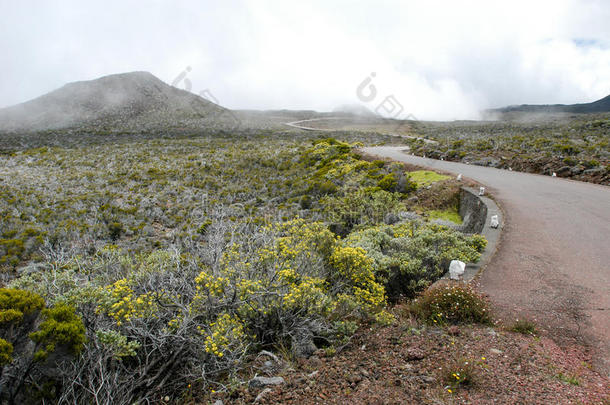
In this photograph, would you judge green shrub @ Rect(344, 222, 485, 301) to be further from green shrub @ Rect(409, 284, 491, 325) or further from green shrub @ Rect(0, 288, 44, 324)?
green shrub @ Rect(0, 288, 44, 324)

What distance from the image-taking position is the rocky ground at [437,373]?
2.67 metres

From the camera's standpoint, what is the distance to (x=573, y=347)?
3295 millimetres

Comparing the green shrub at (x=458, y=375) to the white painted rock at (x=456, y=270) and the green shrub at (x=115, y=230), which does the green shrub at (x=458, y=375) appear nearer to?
the white painted rock at (x=456, y=270)

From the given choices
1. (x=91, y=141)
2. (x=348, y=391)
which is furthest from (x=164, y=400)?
(x=91, y=141)

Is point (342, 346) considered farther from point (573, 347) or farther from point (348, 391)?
point (573, 347)

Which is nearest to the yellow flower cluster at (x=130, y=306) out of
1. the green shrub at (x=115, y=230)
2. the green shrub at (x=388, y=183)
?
the green shrub at (x=115, y=230)

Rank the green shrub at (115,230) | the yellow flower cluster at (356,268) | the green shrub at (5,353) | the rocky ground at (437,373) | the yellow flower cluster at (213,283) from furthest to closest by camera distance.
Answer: the green shrub at (115,230), the yellow flower cluster at (356,268), the yellow flower cluster at (213,283), the rocky ground at (437,373), the green shrub at (5,353)

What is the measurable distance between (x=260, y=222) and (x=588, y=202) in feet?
29.2

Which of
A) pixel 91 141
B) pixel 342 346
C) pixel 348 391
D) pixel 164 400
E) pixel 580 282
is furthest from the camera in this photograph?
pixel 91 141

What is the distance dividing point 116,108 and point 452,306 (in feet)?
224

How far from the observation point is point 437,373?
2.96 meters

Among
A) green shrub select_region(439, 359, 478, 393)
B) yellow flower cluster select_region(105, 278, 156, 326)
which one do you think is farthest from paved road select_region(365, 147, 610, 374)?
yellow flower cluster select_region(105, 278, 156, 326)

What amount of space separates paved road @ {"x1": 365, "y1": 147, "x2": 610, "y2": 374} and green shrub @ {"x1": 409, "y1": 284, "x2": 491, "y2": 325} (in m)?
0.30

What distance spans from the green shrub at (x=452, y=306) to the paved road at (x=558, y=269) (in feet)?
1.00
